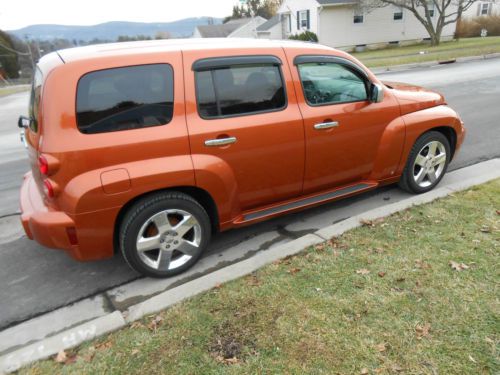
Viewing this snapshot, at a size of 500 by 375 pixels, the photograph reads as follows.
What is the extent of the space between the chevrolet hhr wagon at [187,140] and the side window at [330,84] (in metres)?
0.01

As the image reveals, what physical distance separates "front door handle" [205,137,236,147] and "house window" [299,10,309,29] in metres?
31.2

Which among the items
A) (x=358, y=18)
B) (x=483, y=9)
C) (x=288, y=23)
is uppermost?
(x=288, y=23)

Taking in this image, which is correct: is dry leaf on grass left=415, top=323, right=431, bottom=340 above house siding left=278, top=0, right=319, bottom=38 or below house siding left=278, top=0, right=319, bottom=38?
below

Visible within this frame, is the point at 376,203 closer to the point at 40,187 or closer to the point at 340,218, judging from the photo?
the point at 340,218

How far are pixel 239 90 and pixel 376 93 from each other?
1.49m

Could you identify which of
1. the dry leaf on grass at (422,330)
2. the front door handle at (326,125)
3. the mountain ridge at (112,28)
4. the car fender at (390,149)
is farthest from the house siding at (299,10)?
the mountain ridge at (112,28)

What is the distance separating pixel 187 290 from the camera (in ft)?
10.6

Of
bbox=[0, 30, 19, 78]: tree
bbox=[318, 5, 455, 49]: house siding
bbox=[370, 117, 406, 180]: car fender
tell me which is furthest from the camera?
bbox=[0, 30, 19, 78]: tree

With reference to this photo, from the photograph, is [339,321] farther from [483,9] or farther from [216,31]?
[216,31]

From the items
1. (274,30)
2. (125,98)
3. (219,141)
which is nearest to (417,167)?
(219,141)

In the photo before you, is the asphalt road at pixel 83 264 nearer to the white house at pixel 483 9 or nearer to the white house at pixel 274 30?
the white house at pixel 274 30

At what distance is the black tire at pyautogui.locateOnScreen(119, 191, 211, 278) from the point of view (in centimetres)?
320

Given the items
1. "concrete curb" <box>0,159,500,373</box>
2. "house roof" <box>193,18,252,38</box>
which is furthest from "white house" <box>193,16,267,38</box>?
"concrete curb" <box>0,159,500,373</box>

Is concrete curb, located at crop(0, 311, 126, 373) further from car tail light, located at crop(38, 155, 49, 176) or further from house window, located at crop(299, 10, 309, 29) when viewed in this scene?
house window, located at crop(299, 10, 309, 29)
